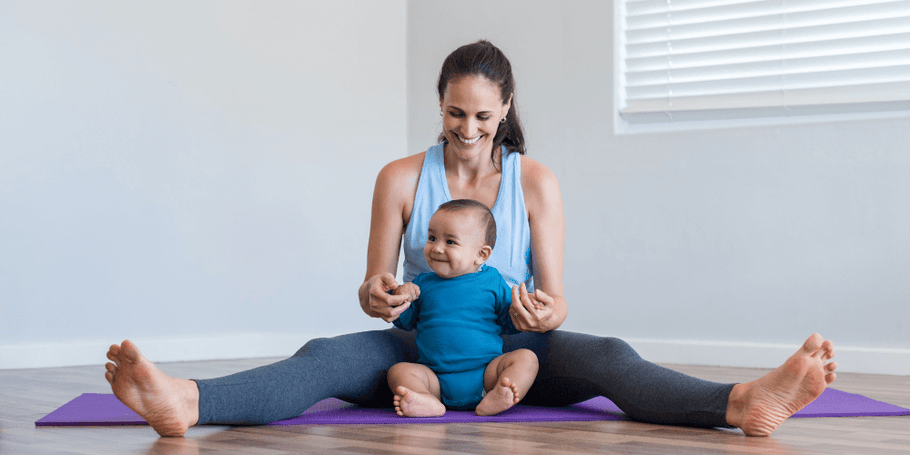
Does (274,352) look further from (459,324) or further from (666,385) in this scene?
(666,385)

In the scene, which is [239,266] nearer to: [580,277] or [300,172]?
[300,172]

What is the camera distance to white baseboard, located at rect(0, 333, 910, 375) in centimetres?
287

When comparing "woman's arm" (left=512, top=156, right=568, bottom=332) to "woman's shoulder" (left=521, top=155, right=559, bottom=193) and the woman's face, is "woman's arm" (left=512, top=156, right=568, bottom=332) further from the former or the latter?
the woman's face

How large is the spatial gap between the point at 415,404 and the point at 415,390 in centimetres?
4

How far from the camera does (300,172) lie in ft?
11.8

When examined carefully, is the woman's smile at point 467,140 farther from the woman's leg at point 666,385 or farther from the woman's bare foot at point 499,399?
the woman's bare foot at point 499,399

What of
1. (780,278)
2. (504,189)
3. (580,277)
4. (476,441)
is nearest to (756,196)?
(780,278)

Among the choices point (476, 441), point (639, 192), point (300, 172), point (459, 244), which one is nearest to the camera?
point (476, 441)

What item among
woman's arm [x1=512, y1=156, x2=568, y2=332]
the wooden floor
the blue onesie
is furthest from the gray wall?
the blue onesie

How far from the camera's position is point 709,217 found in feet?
10.5

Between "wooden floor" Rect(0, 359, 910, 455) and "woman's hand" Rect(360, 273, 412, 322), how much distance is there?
0.23m

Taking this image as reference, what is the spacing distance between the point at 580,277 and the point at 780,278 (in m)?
0.75

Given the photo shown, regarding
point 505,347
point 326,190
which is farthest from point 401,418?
point 326,190

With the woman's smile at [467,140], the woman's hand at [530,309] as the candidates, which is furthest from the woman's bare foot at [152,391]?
the woman's smile at [467,140]
